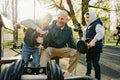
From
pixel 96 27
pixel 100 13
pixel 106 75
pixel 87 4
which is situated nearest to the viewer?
pixel 96 27

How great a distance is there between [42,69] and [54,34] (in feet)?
8.02

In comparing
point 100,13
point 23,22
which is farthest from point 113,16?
point 23,22

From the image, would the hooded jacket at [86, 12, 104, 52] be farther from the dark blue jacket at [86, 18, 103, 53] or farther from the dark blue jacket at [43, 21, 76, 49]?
the dark blue jacket at [43, 21, 76, 49]

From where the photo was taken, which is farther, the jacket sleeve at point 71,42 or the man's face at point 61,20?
the jacket sleeve at point 71,42

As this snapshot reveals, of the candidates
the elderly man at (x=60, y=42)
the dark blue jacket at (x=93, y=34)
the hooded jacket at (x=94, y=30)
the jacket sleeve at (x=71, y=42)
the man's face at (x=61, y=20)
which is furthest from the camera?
the dark blue jacket at (x=93, y=34)

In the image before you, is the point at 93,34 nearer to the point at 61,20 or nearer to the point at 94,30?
the point at 94,30

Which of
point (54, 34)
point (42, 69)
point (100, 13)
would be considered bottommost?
point (42, 69)

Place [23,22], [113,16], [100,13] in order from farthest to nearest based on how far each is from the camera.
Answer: [113,16] < [100,13] < [23,22]

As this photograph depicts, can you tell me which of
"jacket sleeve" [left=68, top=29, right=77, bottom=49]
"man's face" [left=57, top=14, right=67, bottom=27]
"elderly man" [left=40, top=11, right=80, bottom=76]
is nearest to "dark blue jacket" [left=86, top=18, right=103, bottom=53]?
"jacket sleeve" [left=68, top=29, right=77, bottom=49]

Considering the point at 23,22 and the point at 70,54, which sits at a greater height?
the point at 23,22

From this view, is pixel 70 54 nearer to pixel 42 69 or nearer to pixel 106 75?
pixel 42 69

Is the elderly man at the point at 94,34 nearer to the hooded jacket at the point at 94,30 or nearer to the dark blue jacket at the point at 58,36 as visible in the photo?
the hooded jacket at the point at 94,30

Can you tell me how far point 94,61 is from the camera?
8.92 metres

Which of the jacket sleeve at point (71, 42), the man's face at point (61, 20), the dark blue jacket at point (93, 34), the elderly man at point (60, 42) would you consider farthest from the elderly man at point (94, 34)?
the man's face at point (61, 20)
